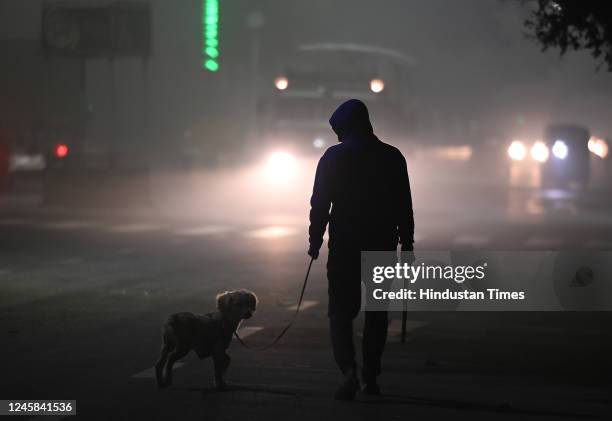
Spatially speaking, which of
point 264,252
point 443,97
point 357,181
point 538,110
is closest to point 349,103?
point 357,181

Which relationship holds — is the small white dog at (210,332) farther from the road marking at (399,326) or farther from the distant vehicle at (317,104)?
the distant vehicle at (317,104)

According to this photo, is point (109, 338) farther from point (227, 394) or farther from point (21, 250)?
point (21, 250)

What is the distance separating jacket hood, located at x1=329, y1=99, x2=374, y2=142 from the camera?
815cm

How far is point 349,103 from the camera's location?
8.22 metres

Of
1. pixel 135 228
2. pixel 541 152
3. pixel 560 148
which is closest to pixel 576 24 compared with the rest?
pixel 135 228

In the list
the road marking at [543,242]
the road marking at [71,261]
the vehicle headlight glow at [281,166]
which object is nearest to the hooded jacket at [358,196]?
the road marking at [71,261]

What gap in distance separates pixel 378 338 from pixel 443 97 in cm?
5405

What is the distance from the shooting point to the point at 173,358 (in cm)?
810

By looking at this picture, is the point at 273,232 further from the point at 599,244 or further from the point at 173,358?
the point at 173,358

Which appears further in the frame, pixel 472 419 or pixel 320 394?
pixel 320 394

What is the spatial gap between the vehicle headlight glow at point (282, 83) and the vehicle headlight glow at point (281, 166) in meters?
2.08

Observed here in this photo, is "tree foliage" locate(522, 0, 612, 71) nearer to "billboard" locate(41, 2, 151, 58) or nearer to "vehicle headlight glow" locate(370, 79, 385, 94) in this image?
"vehicle headlight glow" locate(370, 79, 385, 94)

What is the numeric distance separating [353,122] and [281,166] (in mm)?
34599

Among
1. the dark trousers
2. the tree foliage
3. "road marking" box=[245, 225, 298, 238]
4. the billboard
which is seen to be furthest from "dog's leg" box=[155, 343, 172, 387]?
the billboard
